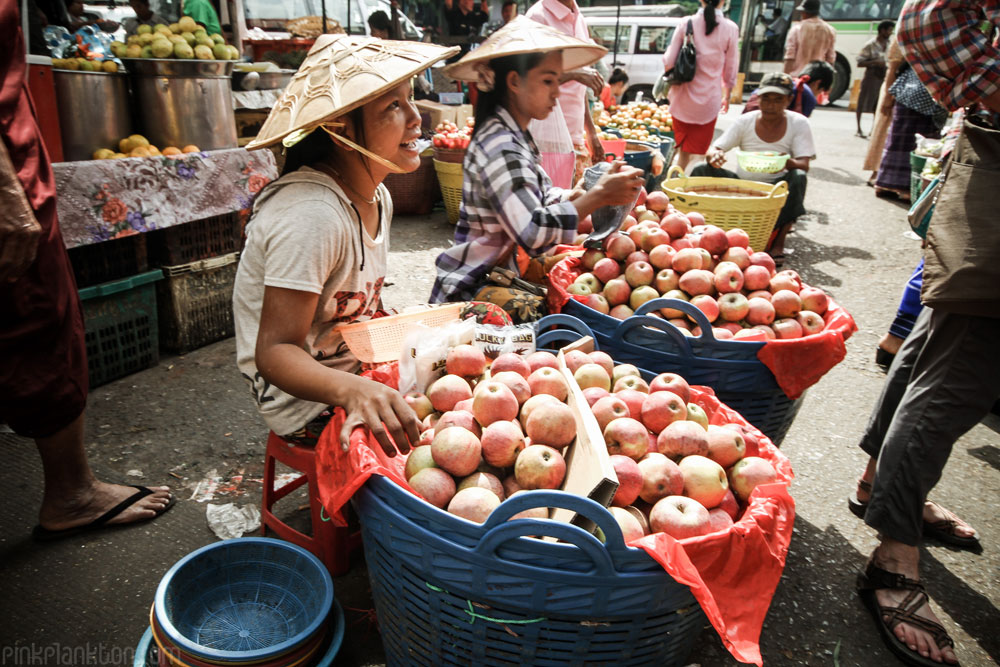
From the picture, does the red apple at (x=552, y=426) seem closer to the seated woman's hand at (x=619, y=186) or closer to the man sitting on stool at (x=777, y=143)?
the seated woman's hand at (x=619, y=186)

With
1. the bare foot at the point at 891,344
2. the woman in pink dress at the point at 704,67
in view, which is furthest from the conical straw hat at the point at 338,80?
the woman in pink dress at the point at 704,67

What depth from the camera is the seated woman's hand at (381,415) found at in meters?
1.50

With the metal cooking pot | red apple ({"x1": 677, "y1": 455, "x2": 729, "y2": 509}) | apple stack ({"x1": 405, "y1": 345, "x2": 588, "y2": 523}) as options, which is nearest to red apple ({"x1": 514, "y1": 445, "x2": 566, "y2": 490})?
apple stack ({"x1": 405, "y1": 345, "x2": 588, "y2": 523})

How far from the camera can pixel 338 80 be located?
1.75 m

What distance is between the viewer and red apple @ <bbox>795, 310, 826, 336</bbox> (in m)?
2.50

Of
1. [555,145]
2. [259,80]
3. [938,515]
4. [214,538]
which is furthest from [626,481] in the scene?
[259,80]

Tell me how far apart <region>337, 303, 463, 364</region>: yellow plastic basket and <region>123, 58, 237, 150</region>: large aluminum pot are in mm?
2556

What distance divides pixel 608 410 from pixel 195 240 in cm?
299

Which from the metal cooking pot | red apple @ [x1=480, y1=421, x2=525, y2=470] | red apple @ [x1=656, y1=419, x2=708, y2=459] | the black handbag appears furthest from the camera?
the black handbag

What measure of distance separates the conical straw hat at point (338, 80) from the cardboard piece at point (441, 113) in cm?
628

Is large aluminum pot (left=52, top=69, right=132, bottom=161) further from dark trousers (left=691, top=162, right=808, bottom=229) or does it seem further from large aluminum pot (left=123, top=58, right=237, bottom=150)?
dark trousers (left=691, top=162, right=808, bottom=229)

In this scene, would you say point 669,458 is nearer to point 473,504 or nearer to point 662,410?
point 662,410

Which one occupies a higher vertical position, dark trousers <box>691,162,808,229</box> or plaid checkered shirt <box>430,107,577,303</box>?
plaid checkered shirt <box>430,107,577,303</box>

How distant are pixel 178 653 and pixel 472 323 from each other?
1.18m
